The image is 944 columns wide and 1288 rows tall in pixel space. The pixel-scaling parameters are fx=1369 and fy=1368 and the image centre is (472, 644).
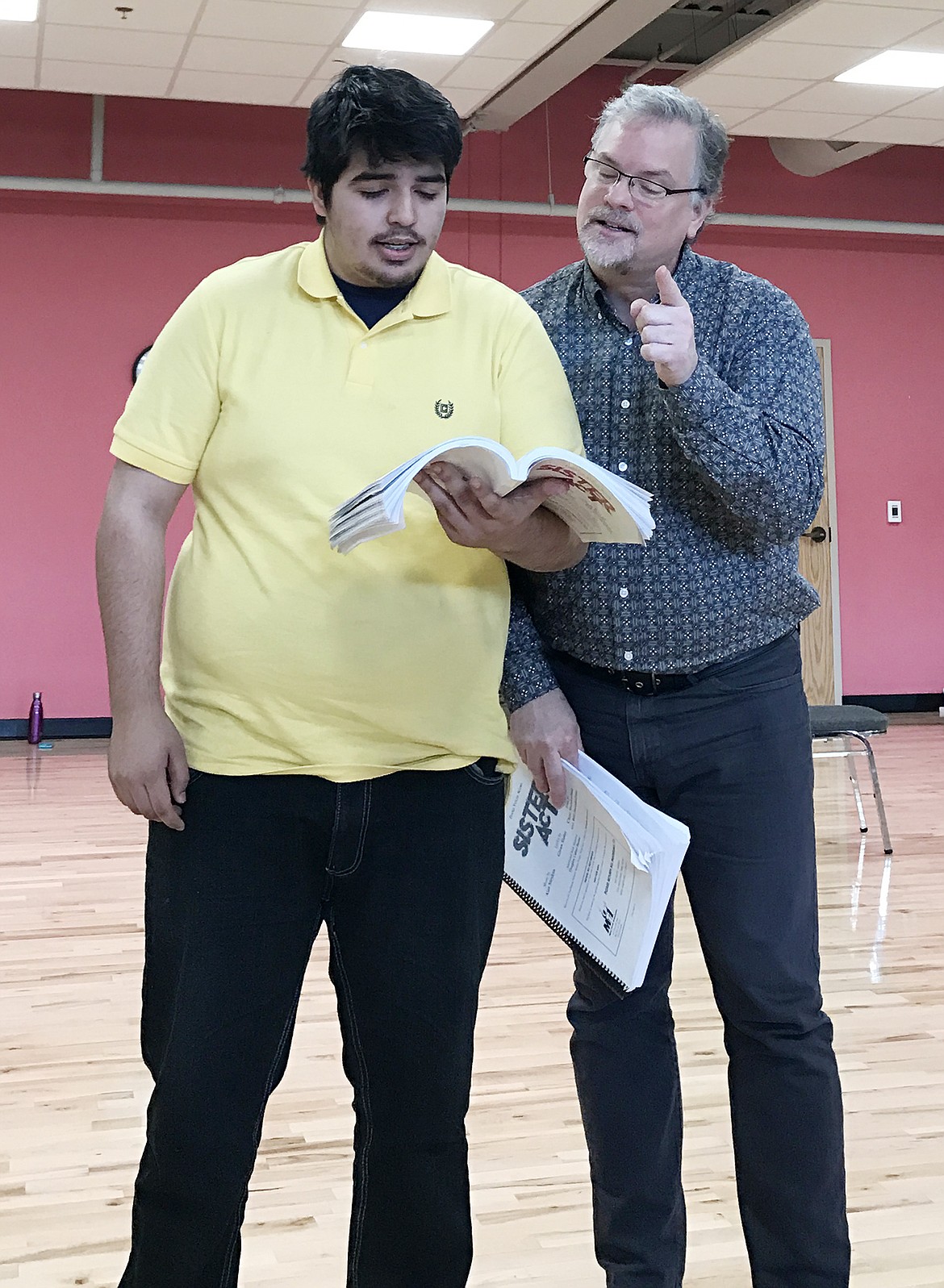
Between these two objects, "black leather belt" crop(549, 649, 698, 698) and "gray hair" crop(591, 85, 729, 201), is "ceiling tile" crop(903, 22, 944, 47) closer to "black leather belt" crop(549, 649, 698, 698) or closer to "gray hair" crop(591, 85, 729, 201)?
"gray hair" crop(591, 85, 729, 201)

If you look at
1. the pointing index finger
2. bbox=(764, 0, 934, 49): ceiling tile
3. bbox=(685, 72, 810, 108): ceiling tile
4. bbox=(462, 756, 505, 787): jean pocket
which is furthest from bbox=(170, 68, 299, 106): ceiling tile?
bbox=(462, 756, 505, 787): jean pocket

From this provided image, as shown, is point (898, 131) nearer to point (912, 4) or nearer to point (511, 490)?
point (912, 4)

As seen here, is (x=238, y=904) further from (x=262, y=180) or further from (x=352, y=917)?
(x=262, y=180)

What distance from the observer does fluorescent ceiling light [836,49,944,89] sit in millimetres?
6348

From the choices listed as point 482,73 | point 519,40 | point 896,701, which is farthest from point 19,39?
point 896,701

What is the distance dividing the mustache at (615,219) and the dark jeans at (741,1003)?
0.54 m

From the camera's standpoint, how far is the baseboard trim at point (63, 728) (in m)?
7.81

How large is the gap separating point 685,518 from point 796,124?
649 cm

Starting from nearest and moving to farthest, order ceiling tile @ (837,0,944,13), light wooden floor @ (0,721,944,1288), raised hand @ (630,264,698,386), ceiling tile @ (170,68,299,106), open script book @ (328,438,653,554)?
open script book @ (328,438,653,554) < raised hand @ (630,264,698,386) < light wooden floor @ (0,721,944,1288) < ceiling tile @ (837,0,944,13) < ceiling tile @ (170,68,299,106)

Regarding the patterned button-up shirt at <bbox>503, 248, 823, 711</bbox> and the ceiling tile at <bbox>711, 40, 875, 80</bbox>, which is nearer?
the patterned button-up shirt at <bbox>503, 248, 823, 711</bbox>

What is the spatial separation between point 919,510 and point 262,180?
4.73 meters

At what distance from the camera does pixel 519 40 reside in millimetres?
6000

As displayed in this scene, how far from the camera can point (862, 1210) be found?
83.4 inches

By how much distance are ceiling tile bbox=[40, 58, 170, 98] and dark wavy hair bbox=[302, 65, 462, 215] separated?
18.4 feet
